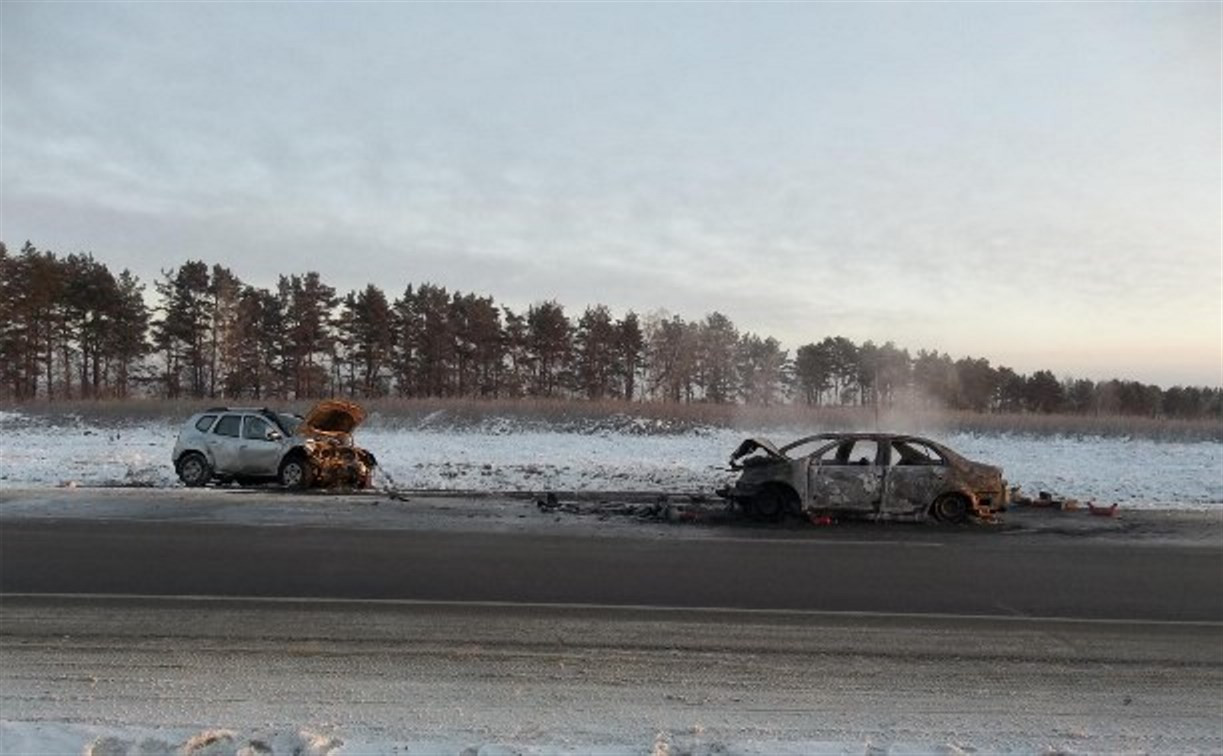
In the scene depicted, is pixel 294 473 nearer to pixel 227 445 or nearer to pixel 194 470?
pixel 227 445

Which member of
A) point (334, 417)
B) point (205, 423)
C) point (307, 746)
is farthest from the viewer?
point (334, 417)

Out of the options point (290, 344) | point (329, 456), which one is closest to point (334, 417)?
point (329, 456)

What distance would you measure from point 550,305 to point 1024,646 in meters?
73.3

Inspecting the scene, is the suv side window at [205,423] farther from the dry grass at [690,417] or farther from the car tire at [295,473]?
the dry grass at [690,417]

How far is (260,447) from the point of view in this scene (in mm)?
21625

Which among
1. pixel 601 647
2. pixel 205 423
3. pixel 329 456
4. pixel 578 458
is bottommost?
pixel 601 647

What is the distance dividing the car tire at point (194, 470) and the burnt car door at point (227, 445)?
0.85ft

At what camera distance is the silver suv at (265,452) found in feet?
70.8

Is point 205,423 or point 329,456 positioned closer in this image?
point 329,456

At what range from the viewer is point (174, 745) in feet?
16.7

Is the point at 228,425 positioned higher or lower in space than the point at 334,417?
lower

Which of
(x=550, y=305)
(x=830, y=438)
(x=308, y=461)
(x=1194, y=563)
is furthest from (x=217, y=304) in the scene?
(x=1194, y=563)

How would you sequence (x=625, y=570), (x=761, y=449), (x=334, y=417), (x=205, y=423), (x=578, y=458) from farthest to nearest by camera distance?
(x=578, y=458) < (x=334, y=417) < (x=205, y=423) < (x=761, y=449) < (x=625, y=570)

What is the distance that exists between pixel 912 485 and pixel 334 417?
1306 cm
